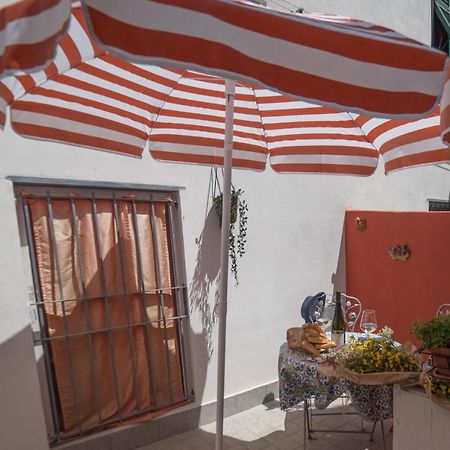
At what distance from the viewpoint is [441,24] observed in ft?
24.8

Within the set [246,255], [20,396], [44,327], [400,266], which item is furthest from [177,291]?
[400,266]

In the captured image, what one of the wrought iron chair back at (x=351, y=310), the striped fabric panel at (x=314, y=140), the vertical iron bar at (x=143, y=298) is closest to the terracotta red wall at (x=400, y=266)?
the wrought iron chair back at (x=351, y=310)

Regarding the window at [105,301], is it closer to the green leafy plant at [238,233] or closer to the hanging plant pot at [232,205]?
the hanging plant pot at [232,205]

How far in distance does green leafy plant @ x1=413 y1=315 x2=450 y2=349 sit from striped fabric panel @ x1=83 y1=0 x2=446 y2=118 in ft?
4.04

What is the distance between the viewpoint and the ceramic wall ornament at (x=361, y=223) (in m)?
5.27

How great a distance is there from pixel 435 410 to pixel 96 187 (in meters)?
3.01

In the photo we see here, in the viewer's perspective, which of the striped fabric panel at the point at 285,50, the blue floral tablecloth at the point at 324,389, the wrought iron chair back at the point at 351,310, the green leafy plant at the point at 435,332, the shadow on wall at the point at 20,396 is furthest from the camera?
the wrought iron chair back at the point at 351,310

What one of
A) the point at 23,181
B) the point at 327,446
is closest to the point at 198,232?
the point at 23,181

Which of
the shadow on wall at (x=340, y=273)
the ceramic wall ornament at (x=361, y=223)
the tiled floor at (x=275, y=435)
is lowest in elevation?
the tiled floor at (x=275, y=435)

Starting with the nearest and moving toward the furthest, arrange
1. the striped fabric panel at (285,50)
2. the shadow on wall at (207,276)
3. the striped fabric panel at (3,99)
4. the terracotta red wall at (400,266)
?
1. the striped fabric panel at (285,50)
2. the striped fabric panel at (3,99)
3. the shadow on wall at (207,276)
4. the terracotta red wall at (400,266)

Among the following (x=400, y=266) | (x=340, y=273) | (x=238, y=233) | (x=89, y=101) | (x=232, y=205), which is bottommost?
(x=340, y=273)

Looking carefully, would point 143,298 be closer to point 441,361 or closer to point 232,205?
point 232,205

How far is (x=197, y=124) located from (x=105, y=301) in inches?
71.4

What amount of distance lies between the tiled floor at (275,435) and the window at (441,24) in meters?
7.22
